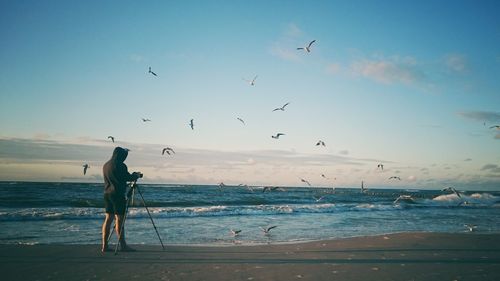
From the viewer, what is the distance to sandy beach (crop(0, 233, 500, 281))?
20.9ft

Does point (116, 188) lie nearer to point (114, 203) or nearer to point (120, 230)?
point (114, 203)

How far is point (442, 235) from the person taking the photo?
39.7 ft

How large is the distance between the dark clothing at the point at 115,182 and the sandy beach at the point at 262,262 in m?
1.17

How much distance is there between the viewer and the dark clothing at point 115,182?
26.9 ft

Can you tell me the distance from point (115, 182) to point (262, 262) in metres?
3.98

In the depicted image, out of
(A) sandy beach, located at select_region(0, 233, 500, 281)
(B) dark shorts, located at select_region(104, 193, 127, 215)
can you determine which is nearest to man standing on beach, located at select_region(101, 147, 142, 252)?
(B) dark shorts, located at select_region(104, 193, 127, 215)

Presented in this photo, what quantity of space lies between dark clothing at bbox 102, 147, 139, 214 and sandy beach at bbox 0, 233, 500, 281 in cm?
117

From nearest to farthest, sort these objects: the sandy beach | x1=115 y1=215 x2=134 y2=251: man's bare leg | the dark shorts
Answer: the sandy beach
the dark shorts
x1=115 y1=215 x2=134 y2=251: man's bare leg

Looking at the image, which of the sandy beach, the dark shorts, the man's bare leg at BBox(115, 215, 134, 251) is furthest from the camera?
the man's bare leg at BBox(115, 215, 134, 251)

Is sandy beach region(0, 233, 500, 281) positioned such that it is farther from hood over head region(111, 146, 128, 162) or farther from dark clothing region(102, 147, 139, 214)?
hood over head region(111, 146, 128, 162)

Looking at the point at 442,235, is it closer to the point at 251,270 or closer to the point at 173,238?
the point at 251,270

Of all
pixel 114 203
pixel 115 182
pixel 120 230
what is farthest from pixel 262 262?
pixel 115 182

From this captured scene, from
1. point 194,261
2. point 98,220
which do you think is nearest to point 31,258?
point 194,261

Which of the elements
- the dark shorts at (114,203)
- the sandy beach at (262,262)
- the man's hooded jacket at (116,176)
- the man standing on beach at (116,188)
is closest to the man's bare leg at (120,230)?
the man standing on beach at (116,188)
